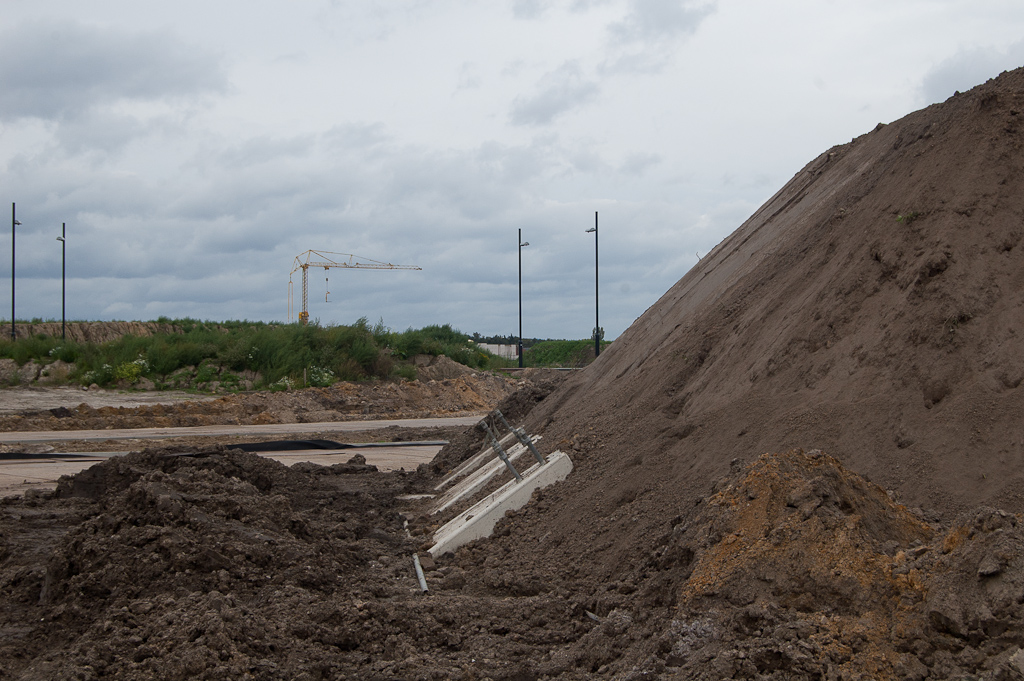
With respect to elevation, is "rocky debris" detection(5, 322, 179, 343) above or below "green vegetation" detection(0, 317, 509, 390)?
above

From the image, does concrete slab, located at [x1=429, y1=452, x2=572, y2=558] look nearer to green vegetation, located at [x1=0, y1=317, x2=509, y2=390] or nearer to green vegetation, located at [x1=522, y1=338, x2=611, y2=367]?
green vegetation, located at [x1=0, y1=317, x2=509, y2=390]

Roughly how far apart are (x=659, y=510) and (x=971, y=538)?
7.05 feet

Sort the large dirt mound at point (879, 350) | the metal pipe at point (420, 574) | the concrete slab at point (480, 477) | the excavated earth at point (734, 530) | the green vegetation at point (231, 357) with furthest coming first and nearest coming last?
the green vegetation at point (231, 357), the concrete slab at point (480, 477), the metal pipe at point (420, 574), the large dirt mound at point (879, 350), the excavated earth at point (734, 530)

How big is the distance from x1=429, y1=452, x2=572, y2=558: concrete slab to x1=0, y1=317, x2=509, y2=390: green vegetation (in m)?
23.9

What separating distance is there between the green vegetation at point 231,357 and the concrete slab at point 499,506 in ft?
78.5

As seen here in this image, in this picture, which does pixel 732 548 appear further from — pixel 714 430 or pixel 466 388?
pixel 466 388

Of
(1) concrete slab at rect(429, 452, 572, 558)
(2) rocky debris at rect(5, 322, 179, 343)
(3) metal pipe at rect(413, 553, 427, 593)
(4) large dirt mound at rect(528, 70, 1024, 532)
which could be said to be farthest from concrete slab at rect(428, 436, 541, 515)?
(2) rocky debris at rect(5, 322, 179, 343)

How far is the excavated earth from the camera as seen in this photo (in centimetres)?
369

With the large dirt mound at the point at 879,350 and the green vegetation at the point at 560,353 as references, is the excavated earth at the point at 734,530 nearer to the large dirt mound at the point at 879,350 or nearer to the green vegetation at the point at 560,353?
the large dirt mound at the point at 879,350

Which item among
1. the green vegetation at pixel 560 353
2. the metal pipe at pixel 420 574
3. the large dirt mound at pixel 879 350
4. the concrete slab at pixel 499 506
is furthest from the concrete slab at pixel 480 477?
the green vegetation at pixel 560 353

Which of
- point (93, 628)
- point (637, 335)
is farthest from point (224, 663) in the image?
point (637, 335)

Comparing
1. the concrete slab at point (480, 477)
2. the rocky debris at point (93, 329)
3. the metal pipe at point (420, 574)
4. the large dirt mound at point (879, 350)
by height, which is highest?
the rocky debris at point (93, 329)

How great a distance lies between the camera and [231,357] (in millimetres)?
31656

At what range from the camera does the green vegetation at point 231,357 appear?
30.3 metres
